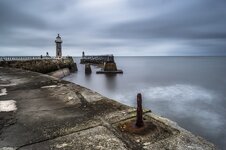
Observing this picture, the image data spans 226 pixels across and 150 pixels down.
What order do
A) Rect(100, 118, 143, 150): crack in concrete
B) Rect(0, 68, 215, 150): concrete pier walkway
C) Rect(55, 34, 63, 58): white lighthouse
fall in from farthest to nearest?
1. Rect(55, 34, 63, 58): white lighthouse
2. Rect(0, 68, 215, 150): concrete pier walkway
3. Rect(100, 118, 143, 150): crack in concrete

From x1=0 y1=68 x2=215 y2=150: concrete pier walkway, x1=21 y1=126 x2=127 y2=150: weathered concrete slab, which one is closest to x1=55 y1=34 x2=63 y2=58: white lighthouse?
x1=0 y1=68 x2=215 y2=150: concrete pier walkway

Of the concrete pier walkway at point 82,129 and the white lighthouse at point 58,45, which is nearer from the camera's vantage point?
the concrete pier walkway at point 82,129

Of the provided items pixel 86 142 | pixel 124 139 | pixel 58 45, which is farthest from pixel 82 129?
pixel 58 45

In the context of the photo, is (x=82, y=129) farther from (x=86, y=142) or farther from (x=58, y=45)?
(x=58, y=45)

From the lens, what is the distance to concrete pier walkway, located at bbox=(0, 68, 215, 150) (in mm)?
2832

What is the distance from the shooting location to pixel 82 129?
333cm

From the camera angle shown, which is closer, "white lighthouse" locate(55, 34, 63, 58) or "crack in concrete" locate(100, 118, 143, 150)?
"crack in concrete" locate(100, 118, 143, 150)

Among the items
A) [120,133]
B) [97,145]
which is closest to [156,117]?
[120,133]

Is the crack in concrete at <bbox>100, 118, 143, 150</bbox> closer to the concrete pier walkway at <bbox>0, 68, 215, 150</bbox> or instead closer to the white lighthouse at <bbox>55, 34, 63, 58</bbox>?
the concrete pier walkway at <bbox>0, 68, 215, 150</bbox>

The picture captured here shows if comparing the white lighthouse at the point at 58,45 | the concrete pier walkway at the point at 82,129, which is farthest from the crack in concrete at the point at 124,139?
the white lighthouse at the point at 58,45

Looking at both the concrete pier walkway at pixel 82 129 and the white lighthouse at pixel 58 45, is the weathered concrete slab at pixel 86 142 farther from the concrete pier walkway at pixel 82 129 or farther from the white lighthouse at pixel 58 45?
the white lighthouse at pixel 58 45

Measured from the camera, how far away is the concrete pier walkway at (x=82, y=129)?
111 inches

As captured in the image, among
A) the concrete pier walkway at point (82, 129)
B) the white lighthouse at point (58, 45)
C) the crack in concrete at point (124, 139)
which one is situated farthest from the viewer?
the white lighthouse at point (58, 45)

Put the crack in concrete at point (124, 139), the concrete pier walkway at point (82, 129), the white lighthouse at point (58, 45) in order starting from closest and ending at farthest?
the crack in concrete at point (124, 139)
the concrete pier walkway at point (82, 129)
the white lighthouse at point (58, 45)
